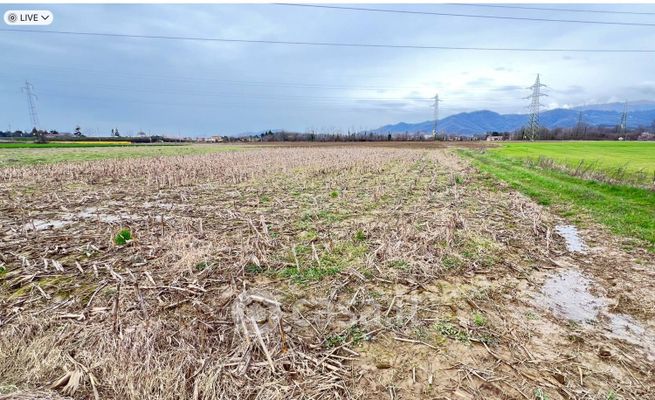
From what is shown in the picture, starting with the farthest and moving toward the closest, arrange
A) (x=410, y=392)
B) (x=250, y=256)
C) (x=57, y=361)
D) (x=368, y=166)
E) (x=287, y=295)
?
(x=368, y=166) → (x=250, y=256) → (x=287, y=295) → (x=57, y=361) → (x=410, y=392)

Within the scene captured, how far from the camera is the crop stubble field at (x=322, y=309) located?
3197mm

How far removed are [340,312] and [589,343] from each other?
124 inches

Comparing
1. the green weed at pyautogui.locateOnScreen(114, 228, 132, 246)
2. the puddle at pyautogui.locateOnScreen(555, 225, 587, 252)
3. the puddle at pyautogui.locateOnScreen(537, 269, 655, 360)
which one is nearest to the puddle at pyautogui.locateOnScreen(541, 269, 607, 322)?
the puddle at pyautogui.locateOnScreen(537, 269, 655, 360)

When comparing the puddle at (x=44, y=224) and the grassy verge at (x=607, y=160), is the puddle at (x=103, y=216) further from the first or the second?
the grassy verge at (x=607, y=160)

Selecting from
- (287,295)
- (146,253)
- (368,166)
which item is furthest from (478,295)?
(368,166)

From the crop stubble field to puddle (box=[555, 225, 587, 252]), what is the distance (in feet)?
0.78

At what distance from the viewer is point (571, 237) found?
27.0ft

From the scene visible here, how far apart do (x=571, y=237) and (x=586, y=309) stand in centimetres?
432

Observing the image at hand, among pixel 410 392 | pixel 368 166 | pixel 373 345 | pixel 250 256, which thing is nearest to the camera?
pixel 410 392

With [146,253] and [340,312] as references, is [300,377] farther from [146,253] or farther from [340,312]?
[146,253]

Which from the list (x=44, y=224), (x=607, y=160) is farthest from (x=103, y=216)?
(x=607, y=160)

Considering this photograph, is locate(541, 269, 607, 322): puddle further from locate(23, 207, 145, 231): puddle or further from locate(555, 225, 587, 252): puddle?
locate(23, 207, 145, 231): puddle

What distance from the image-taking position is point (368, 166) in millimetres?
23734

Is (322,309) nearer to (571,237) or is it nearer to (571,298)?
(571,298)
